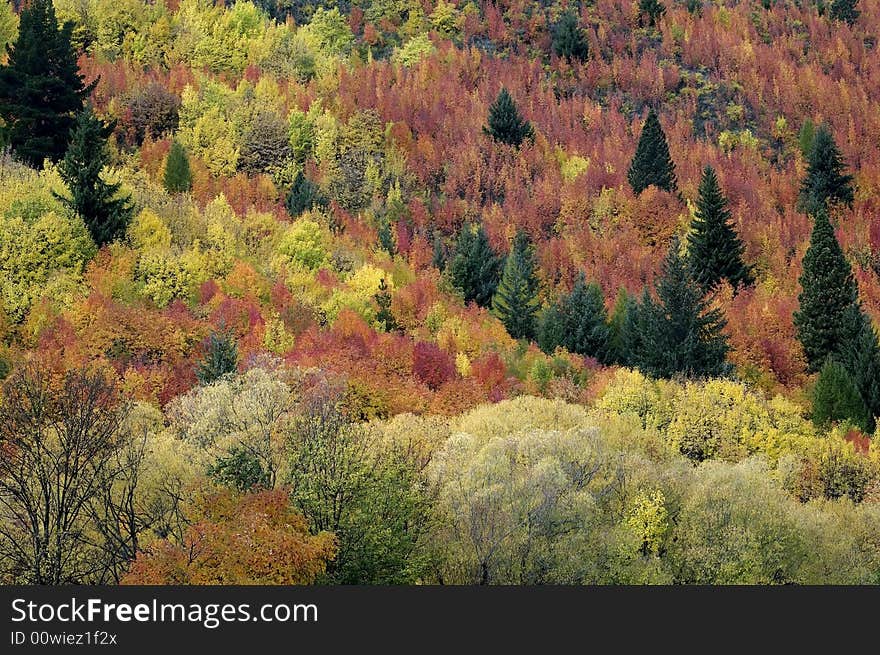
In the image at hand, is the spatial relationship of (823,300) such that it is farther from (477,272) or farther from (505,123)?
(505,123)

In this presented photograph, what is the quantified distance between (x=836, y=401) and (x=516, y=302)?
1179 inches

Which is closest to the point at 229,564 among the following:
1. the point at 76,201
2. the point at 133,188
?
the point at 76,201

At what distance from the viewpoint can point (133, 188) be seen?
106 meters

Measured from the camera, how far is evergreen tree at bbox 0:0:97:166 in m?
105

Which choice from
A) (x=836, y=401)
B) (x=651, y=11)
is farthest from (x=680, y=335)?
(x=651, y=11)

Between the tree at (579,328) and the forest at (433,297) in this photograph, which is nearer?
the forest at (433,297)

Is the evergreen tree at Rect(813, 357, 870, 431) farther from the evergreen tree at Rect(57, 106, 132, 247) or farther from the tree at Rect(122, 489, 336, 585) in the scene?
the evergreen tree at Rect(57, 106, 132, 247)

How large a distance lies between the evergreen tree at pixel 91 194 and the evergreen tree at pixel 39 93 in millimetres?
10894

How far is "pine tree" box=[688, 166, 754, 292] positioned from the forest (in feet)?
1.06

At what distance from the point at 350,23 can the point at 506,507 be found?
13925cm

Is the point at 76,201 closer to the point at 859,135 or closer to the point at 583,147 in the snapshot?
the point at 583,147

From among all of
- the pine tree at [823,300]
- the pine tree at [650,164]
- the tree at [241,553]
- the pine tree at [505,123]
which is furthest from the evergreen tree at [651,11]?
the tree at [241,553]

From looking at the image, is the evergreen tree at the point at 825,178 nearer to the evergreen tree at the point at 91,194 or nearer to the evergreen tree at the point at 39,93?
the evergreen tree at the point at 39,93

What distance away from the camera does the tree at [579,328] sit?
334 ft
